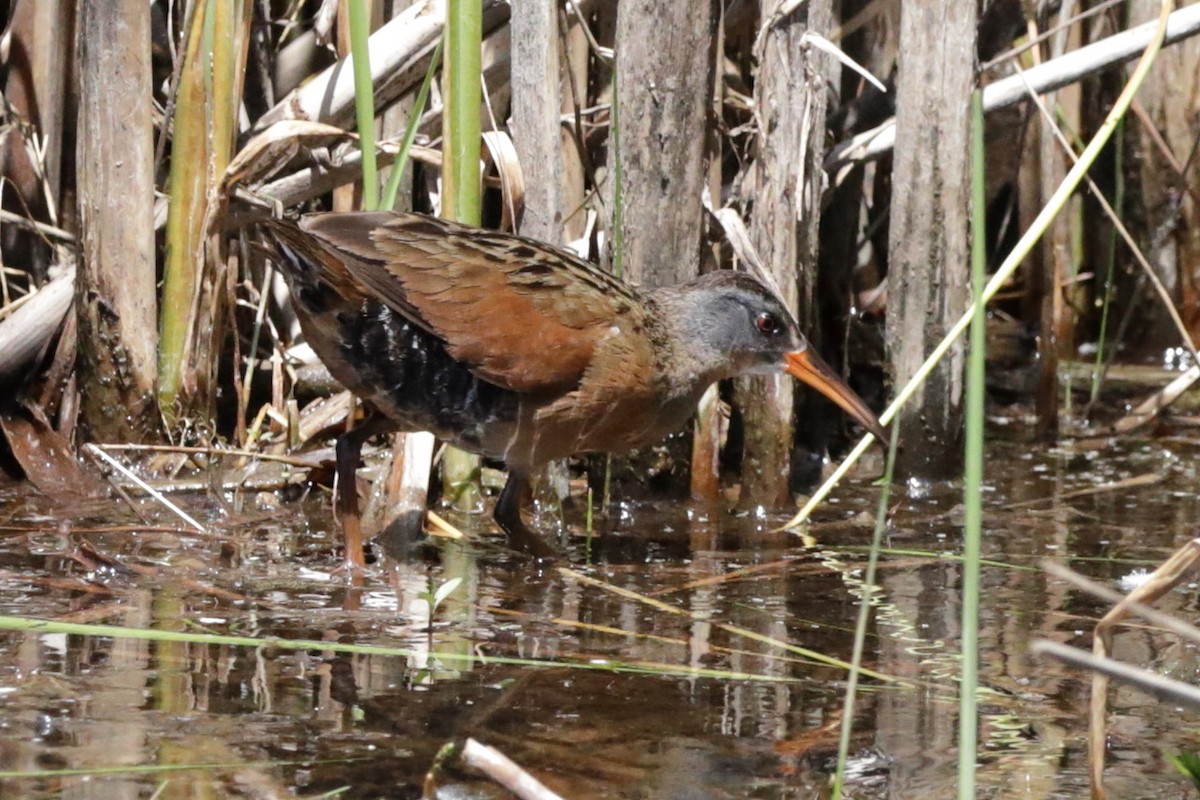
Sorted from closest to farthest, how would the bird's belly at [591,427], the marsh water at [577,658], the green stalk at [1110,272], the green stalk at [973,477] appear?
the green stalk at [973,477], the marsh water at [577,658], the bird's belly at [591,427], the green stalk at [1110,272]

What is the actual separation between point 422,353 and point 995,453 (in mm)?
2273

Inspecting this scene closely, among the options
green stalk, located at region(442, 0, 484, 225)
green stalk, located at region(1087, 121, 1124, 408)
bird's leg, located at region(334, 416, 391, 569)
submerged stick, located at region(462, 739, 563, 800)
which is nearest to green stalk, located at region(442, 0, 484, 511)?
green stalk, located at region(442, 0, 484, 225)

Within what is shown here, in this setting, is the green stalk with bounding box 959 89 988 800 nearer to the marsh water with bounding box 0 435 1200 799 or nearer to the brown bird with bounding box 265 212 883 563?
the marsh water with bounding box 0 435 1200 799

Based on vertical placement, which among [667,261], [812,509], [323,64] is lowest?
[812,509]

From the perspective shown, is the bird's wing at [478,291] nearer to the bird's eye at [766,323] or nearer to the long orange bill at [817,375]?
the bird's eye at [766,323]

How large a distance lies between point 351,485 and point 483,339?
1.89 ft

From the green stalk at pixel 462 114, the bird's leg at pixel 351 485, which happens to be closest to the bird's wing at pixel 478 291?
the green stalk at pixel 462 114

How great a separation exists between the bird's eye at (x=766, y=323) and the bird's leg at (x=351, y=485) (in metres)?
1.02

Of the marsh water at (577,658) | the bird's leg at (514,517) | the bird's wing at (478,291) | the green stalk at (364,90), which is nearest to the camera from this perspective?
the marsh water at (577,658)

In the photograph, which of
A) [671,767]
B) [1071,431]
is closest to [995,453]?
[1071,431]

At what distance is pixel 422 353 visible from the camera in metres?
3.82

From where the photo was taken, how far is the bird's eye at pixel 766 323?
4207mm

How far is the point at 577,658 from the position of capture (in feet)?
9.75

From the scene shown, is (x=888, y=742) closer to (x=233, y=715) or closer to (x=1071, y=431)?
(x=233, y=715)
